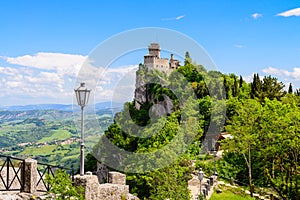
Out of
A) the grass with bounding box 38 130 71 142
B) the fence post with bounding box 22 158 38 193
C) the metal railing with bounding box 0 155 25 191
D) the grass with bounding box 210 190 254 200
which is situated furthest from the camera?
the grass with bounding box 38 130 71 142

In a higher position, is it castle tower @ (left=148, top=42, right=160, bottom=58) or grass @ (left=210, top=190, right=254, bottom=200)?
castle tower @ (left=148, top=42, right=160, bottom=58)

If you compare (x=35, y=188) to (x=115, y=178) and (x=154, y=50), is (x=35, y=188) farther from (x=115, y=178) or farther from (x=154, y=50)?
(x=154, y=50)

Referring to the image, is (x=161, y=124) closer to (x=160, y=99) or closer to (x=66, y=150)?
(x=160, y=99)

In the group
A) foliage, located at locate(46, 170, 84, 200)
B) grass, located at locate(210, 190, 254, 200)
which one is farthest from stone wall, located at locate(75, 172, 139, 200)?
grass, located at locate(210, 190, 254, 200)

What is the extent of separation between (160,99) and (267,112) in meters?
24.1

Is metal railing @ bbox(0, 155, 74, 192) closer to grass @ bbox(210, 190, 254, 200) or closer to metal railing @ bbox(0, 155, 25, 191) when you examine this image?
metal railing @ bbox(0, 155, 25, 191)

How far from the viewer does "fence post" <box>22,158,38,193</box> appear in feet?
31.6

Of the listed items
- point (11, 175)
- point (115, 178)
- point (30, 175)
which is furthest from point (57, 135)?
point (30, 175)

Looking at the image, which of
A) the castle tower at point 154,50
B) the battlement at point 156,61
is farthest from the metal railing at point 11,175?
the battlement at point 156,61

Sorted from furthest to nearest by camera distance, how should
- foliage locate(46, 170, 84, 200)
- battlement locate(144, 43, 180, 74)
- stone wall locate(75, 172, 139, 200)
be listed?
battlement locate(144, 43, 180, 74) < stone wall locate(75, 172, 139, 200) < foliage locate(46, 170, 84, 200)

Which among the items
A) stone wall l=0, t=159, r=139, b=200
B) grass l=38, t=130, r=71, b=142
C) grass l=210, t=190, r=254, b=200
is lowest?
grass l=38, t=130, r=71, b=142

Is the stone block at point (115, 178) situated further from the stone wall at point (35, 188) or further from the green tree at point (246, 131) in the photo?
the green tree at point (246, 131)

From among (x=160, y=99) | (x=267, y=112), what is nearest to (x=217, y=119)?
(x=160, y=99)

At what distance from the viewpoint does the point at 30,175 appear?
9641mm
